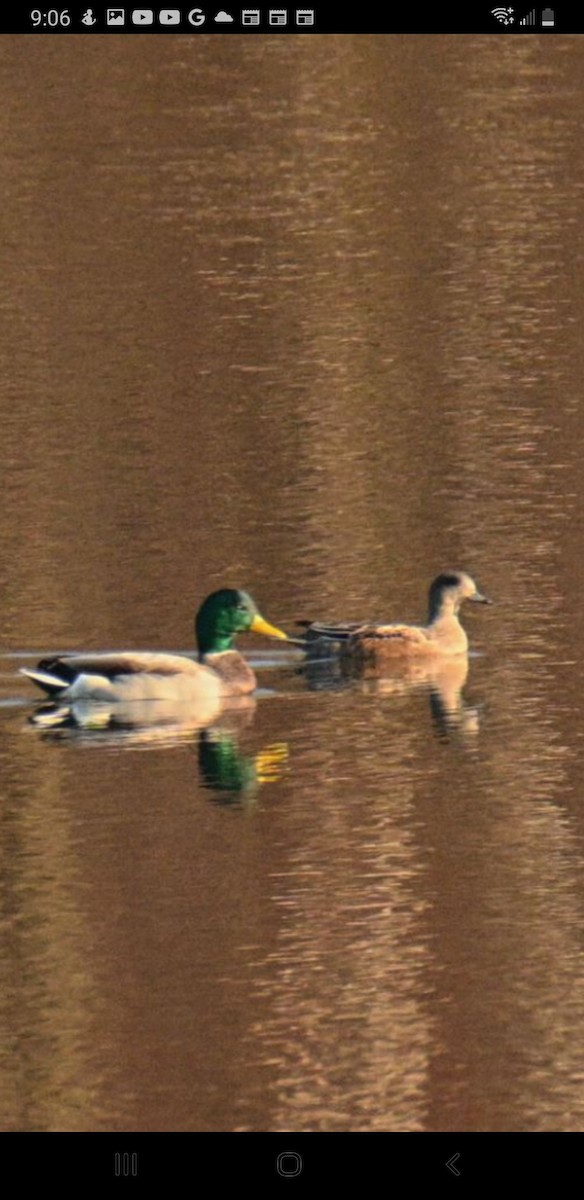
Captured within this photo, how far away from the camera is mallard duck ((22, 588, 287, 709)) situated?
15.5 metres

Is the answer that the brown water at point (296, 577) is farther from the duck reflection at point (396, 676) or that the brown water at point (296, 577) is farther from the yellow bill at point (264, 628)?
the yellow bill at point (264, 628)

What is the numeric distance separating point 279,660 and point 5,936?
5.10 meters

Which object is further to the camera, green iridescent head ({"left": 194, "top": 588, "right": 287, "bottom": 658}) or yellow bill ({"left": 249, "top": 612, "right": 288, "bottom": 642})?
A: yellow bill ({"left": 249, "top": 612, "right": 288, "bottom": 642})

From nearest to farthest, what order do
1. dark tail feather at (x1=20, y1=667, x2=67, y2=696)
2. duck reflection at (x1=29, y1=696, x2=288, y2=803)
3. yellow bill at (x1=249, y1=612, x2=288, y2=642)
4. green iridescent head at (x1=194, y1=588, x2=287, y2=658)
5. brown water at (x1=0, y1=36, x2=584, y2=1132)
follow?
brown water at (x1=0, y1=36, x2=584, y2=1132) < duck reflection at (x1=29, y1=696, x2=288, y2=803) < dark tail feather at (x1=20, y1=667, x2=67, y2=696) < green iridescent head at (x1=194, y1=588, x2=287, y2=658) < yellow bill at (x1=249, y1=612, x2=288, y2=642)

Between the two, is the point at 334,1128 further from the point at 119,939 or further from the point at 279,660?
the point at 279,660

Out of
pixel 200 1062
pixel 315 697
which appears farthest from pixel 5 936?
pixel 315 697

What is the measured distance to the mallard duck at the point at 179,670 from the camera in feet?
50.9

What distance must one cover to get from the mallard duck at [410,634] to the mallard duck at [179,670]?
331 millimetres

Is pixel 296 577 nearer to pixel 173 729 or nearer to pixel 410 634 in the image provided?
pixel 410 634

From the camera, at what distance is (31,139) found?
3203 centimetres

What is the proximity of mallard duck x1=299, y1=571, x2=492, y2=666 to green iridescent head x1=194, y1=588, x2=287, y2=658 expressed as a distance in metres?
0.34
